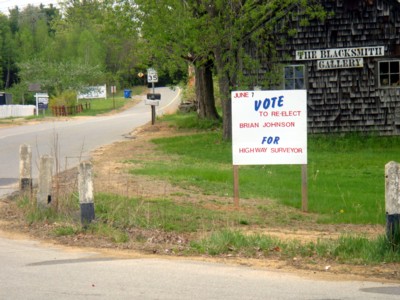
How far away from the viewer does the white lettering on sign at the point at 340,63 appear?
27.4m

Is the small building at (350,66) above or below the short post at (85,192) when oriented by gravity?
above

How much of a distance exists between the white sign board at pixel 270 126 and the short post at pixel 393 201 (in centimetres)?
395

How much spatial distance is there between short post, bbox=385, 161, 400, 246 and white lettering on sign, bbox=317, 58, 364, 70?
733 inches

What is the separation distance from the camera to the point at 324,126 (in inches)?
1099

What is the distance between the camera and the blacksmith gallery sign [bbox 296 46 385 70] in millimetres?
27234

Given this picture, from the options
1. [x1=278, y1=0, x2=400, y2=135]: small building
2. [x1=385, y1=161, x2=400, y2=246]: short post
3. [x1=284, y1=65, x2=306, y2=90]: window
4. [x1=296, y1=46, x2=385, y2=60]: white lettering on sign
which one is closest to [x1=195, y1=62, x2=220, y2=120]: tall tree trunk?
[x1=284, y1=65, x2=306, y2=90]: window

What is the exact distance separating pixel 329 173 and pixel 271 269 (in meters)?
11.6

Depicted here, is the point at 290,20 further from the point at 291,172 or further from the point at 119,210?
the point at 119,210

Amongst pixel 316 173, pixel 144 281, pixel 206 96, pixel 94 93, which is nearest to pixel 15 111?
pixel 94 93

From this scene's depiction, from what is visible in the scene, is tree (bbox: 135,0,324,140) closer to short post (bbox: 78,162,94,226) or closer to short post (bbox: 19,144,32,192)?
short post (bbox: 19,144,32,192)

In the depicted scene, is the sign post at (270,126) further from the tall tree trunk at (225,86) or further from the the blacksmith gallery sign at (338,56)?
the the blacksmith gallery sign at (338,56)

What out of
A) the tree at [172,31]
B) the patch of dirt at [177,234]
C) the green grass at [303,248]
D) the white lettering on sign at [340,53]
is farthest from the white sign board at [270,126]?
the white lettering on sign at [340,53]

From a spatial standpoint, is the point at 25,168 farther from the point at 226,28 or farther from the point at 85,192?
the point at 226,28

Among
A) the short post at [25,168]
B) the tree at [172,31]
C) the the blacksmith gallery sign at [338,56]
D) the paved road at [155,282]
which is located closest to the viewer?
the paved road at [155,282]
